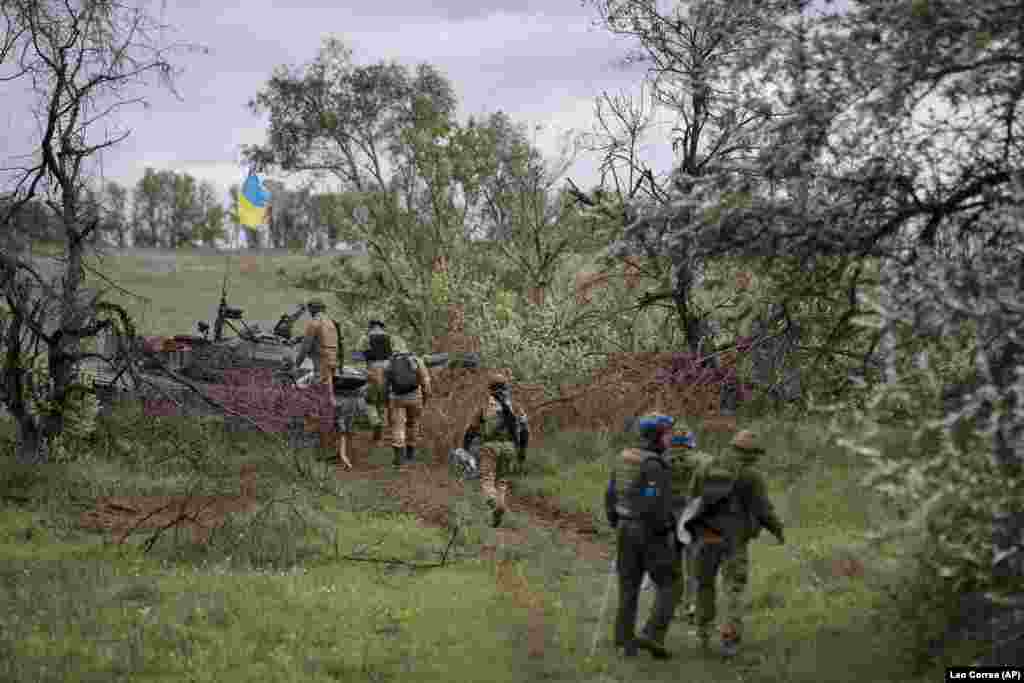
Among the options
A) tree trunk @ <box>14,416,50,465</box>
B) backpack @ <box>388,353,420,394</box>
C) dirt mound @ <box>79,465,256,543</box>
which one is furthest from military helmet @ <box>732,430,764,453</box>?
tree trunk @ <box>14,416,50,465</box>

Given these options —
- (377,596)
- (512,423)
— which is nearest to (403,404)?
(512,423)

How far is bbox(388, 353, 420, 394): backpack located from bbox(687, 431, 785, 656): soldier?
29.9 feet

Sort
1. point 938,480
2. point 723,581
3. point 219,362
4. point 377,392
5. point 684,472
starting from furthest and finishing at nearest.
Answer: point 219,362, point 377,392, point 684,472, point 723,581, point 938,480

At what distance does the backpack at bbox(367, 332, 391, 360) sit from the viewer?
62.2 ft

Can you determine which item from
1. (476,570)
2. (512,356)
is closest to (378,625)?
(476,570)

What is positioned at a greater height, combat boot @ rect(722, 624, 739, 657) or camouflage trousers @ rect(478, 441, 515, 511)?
camouflage trousers @ rect(478, 441, 515, 511)

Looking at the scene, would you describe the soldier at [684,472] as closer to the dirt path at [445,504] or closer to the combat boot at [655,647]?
the combat boot at [655,647]

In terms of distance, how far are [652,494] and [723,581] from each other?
0.94 metres

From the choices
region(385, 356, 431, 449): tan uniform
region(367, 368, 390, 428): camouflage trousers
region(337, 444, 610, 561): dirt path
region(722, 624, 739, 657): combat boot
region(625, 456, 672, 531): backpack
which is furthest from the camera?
region(367, 368, 390, 428): camouflage trousers

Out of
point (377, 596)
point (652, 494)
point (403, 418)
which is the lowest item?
point (377, 596)

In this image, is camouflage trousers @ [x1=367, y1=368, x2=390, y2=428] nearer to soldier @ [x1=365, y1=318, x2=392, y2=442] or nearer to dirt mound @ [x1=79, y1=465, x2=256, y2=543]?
soldier @ [x1=365, y1=318, x2=392, y2=442]

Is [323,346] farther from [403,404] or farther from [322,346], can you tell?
[403,404]

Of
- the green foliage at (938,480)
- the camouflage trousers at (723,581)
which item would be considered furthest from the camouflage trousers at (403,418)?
the green foliage at (938,480)

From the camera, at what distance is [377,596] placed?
11.3 metres
